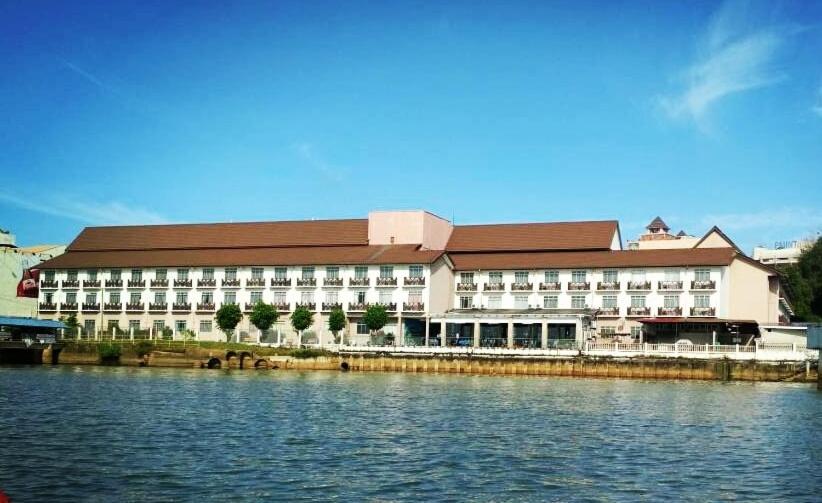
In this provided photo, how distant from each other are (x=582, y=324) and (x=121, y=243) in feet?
178

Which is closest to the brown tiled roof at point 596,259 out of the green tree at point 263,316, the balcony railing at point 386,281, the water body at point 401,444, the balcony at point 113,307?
the balcony railing at point 386,281

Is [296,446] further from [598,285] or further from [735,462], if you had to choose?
[598,285]

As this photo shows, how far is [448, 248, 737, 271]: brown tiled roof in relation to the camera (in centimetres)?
8381

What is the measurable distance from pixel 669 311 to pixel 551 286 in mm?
10973

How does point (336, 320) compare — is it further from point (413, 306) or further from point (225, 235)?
point (225, 235)

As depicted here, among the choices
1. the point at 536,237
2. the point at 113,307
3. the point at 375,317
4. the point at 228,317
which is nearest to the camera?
the point at 375,317

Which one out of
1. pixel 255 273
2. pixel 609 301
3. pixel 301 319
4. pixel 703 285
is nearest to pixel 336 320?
pixel 301 319

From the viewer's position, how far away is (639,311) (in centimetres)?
8500

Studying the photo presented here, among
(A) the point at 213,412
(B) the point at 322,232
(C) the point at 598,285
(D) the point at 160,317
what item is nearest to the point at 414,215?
(B) the point at 322,232

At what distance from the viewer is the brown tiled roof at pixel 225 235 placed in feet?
327

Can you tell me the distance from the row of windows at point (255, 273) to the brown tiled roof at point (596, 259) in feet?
23.5

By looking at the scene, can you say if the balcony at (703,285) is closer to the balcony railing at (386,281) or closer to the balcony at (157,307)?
the balcony railing at (386,281)

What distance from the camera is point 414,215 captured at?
316ft

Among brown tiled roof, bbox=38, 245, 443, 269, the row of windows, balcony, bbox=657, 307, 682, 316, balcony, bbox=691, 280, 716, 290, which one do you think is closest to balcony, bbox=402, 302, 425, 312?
the row of windows
